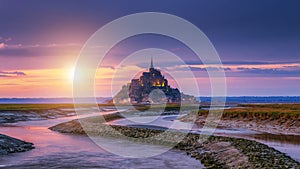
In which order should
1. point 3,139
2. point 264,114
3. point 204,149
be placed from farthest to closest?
1. point 264,114
2. point 3,139
3. point 204,149

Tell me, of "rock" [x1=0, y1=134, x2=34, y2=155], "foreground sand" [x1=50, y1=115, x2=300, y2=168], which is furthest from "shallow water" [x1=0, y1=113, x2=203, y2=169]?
"foreground sand" [x1=50, y1=115, x2=300, y2=168]

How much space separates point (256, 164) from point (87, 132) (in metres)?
38.0

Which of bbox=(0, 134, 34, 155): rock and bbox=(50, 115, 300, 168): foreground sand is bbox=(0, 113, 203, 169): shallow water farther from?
bbox=(50, 115, 300, 168): foreground sand

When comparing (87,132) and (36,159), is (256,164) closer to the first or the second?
(36,159)

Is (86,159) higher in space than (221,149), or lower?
lower

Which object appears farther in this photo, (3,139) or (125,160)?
(3,139)

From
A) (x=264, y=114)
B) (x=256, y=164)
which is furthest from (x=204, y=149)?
(x=264, y=114)

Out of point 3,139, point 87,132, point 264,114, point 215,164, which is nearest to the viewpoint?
point 215,164

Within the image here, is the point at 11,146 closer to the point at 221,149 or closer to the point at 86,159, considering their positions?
the point at 86,159

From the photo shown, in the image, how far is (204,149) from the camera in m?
36.8

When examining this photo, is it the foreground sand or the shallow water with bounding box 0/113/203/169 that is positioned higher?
the foreground sand

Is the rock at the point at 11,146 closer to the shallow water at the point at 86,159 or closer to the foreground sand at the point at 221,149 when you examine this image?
the shallow water at the point at 86,159

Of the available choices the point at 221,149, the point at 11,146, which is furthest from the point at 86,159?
the point at 221,149

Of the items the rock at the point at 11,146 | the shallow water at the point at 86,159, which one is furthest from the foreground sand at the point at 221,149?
the rock at the point at 11,146
